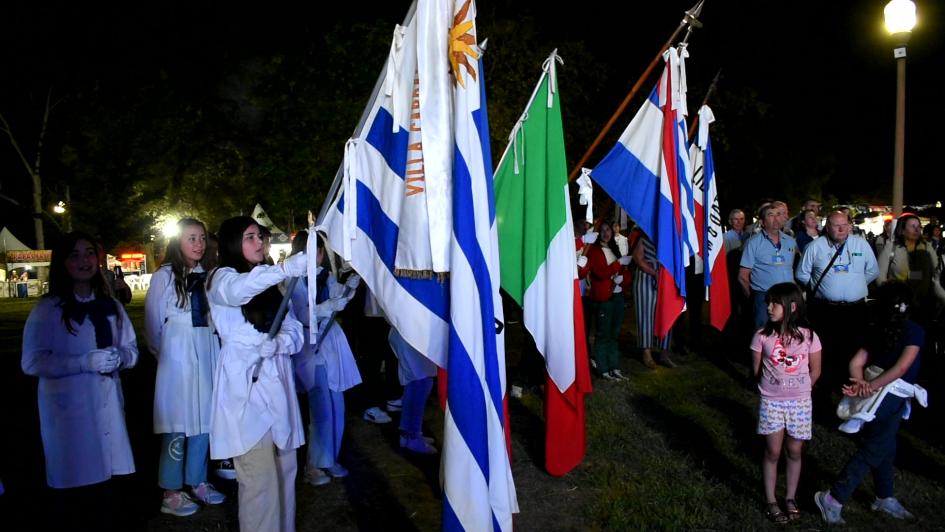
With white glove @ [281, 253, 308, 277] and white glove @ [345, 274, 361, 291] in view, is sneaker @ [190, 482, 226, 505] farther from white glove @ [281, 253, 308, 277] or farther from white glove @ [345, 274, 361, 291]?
white glove @ [281, 253, 308, 277]

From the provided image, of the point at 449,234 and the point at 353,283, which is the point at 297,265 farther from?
the point at 353,283

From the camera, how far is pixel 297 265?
336cm

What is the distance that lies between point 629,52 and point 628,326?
33.0ft

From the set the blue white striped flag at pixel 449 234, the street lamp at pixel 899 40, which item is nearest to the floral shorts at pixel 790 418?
the blue white striped flag at pixel 449 234

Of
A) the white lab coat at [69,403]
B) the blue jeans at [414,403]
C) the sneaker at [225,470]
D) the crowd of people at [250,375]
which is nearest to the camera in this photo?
the crowd of people at [250,375]

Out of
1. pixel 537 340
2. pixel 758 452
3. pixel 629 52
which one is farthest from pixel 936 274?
pixel 629 52

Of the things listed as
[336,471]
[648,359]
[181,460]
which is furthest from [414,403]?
[648,359]

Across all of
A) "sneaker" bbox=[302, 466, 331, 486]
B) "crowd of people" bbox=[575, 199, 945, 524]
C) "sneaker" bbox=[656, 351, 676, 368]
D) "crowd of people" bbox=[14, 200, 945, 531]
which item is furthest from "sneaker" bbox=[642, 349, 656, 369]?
"sneaker" bbox=[302, 466, 331, 486]

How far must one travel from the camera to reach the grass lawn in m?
4.52

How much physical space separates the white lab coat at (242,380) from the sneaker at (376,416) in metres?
3.01

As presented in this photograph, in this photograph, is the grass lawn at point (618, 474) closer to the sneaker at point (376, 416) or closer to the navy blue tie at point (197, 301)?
the sneaker at point (376, 416)

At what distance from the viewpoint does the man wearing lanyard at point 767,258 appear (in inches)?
301

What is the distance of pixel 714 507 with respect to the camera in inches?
183

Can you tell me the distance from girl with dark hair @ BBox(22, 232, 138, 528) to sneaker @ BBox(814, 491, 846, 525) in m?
4.43
